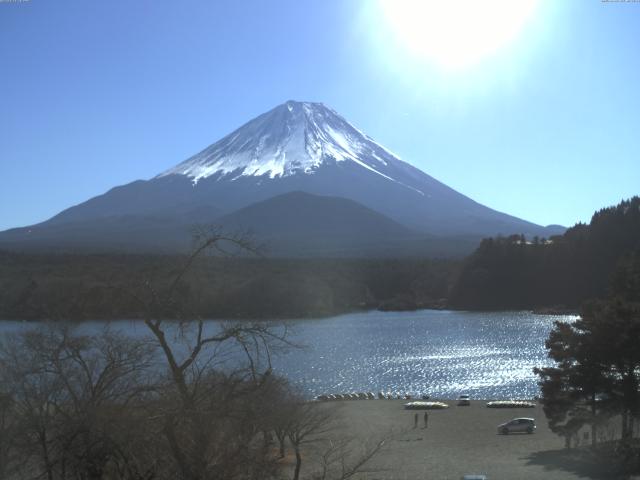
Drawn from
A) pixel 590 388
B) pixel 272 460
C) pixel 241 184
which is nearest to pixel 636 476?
pixel 590 388

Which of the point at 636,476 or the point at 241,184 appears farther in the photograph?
the point at 241,184

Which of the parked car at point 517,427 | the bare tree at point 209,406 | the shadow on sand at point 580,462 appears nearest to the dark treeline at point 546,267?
the parked car at point 517,427

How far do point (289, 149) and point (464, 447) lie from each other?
95328mm

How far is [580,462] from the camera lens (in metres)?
10.7

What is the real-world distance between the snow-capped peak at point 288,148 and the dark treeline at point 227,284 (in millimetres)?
42396

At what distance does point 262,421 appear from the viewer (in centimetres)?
484

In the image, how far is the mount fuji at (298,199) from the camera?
79.6 m

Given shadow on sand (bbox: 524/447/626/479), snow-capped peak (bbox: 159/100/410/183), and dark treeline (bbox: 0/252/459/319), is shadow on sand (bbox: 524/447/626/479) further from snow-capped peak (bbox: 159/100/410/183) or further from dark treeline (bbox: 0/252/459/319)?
snow-capped peak (bbox: 159/100/410/183)

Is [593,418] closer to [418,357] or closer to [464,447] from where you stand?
[464,447]

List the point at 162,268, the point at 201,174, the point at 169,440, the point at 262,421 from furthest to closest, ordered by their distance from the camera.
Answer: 1. the point at 201,174
2. the point at 162,268
3. the point at 262,421
4. the point at 169,440

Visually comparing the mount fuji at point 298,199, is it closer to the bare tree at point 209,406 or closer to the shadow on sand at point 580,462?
the shadow on sand at point 580,462

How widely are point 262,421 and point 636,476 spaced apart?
243 inches

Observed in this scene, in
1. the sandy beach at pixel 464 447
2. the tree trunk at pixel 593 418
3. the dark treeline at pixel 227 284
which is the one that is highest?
the dark treeline at pixel 227 284

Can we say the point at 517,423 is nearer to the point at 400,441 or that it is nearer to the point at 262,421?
the point at 400,441
